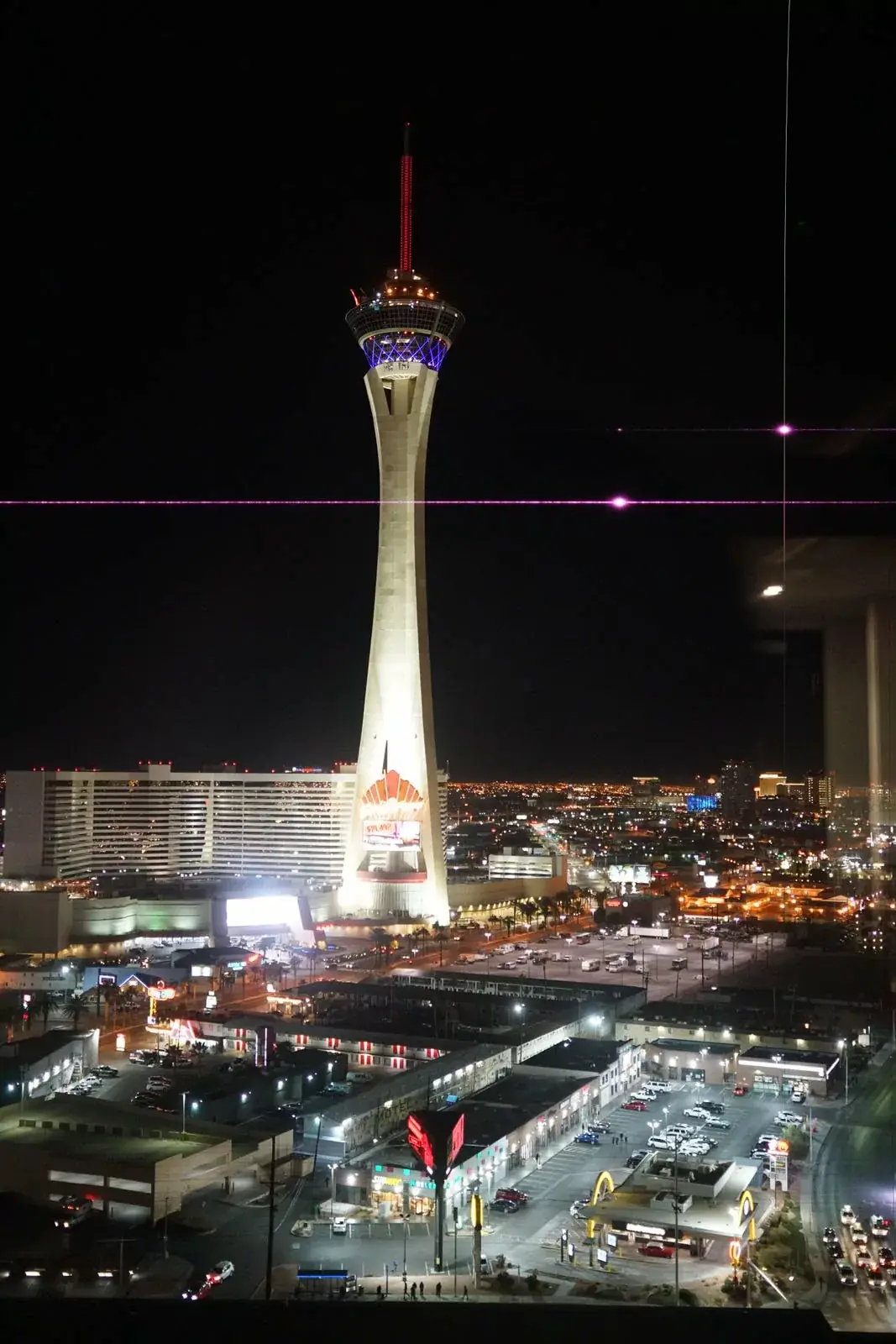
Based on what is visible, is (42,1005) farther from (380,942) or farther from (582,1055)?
(380,942)

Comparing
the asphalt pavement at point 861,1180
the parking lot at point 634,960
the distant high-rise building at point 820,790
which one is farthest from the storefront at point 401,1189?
the parking lot at point 634,960

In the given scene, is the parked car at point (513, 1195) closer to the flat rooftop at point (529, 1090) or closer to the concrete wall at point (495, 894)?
the flat rooftop at point (529, 1090)

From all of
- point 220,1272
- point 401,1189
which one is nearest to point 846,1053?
point 401,1189

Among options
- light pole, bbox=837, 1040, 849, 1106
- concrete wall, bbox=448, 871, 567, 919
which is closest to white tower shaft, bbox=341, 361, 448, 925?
concrete wall, bbox=448, 871, 567, 919

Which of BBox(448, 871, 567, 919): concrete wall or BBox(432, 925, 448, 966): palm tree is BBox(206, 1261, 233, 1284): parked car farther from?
BBox(448, 871, 567, 919): concrete wall

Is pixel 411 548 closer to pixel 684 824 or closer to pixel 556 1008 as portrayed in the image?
pixel 556 1008

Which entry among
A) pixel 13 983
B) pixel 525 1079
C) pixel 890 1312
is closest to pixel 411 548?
pixel 13 983

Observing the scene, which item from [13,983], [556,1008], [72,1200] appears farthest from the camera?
[13,983]
